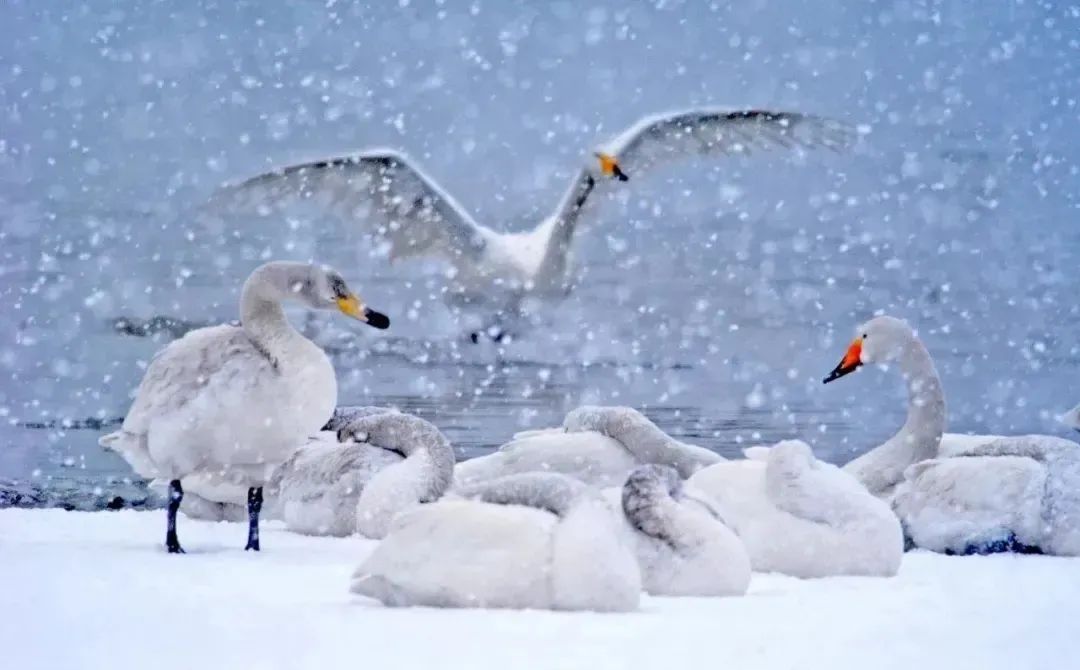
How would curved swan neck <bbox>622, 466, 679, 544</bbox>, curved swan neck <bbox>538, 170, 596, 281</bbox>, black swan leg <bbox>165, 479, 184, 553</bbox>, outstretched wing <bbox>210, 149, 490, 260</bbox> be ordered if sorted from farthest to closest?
curved swan neck <bbox>538, 170, 596, 281</bbox> < outstretched wing <bbox>210, 149, 490, 260</bbox> < black swan leg <bbox>165, 479, 184, 553</bbox> < curved swan neck <bbox>622, 466, 679, 544</bbox>

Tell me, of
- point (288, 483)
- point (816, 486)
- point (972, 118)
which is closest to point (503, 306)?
point (288, 483)

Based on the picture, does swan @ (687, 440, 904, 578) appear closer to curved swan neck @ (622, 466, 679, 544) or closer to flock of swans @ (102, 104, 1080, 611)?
flock of swans @ (102, 104, 1080, 611)

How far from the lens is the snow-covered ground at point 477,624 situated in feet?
8.01

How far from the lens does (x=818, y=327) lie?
1030 cm

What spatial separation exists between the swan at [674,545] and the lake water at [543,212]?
2.64 metres

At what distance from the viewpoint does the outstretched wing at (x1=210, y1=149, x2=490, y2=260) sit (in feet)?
23.7

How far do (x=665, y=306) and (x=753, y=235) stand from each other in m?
2.66

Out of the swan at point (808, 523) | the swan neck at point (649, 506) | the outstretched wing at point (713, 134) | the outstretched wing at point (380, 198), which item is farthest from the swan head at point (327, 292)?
the outstretched wing at point (713, 134)

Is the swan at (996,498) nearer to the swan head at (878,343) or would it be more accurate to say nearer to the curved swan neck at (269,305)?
the swan head at (878,343)

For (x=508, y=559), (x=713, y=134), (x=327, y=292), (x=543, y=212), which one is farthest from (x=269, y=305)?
(x=543, y=212)

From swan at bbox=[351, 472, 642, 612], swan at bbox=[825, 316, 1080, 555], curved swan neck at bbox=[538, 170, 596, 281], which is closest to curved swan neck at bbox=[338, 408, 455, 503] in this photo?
swan at bbox=[351, 472, 642, 612]

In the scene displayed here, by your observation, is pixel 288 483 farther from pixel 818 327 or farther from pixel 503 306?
pixel 818 327

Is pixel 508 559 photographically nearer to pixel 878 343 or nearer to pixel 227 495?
pixel 227 495

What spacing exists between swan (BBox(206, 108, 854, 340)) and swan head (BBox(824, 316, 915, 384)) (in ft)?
8.63
